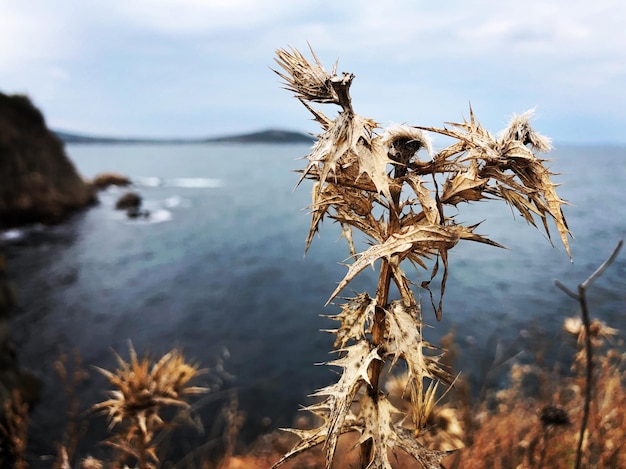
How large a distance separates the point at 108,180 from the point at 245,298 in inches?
1358

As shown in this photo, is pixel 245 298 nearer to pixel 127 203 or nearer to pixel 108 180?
pixel 127 203

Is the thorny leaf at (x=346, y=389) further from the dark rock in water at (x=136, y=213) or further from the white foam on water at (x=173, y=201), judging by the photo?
the white foam on water at (x=173, y=201)

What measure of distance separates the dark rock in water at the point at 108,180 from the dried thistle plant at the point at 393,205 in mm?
46346

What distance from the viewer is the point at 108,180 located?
4422 cm

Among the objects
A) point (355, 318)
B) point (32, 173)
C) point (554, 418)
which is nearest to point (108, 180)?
point (32, 173)

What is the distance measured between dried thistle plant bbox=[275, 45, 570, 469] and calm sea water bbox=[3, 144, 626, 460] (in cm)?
629

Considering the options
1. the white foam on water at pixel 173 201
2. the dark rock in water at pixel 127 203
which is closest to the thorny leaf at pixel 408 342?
the dark rock in water at pixel 127 203

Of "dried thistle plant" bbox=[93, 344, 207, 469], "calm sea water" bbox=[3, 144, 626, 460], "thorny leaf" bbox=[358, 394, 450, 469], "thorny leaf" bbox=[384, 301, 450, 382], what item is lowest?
"calm sea water" bbox=[3, 144, 626, 460]

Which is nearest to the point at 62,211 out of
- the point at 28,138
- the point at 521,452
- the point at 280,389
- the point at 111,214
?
the point at 111,214

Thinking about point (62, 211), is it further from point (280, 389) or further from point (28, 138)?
point (280, 389)

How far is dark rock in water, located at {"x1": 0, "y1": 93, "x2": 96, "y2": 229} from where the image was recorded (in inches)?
1019

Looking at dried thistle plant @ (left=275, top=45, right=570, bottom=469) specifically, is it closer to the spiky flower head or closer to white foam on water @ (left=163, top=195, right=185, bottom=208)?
the spiky flower head

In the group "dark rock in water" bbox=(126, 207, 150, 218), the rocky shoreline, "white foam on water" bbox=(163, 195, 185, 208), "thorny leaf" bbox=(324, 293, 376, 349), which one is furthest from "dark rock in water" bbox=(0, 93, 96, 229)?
"thorny leaf" bbox=(324, 293, 376, 349)

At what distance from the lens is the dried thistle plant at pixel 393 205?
123 cm
